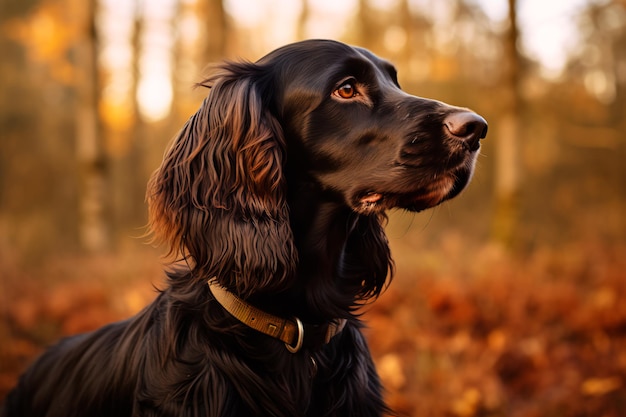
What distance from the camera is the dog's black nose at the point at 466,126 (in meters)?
2.19

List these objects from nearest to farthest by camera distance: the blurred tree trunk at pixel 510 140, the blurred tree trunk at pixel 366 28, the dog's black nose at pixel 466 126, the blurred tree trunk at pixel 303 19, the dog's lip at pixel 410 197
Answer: the dog's black nose at pixel 466 126
the dog's lip at pixel 410 197
the blurred tree trunk at pixel 510 140
the blurred tree trunk at pixel 303 19
the blurred tree trunk at pixel 366 28

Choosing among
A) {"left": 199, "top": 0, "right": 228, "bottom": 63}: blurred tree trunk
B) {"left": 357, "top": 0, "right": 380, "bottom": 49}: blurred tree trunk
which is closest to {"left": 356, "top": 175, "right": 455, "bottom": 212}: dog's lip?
{"left": 199, "top": 0, "right": 228, "bottom": 63}: blurred tree trunk

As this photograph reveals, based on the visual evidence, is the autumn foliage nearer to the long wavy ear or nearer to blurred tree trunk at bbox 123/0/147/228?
the long wavy ear

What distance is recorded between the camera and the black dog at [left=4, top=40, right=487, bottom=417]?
87.6 inches

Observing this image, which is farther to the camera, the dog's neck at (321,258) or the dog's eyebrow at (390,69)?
the dog's eyebrow at (390,69)

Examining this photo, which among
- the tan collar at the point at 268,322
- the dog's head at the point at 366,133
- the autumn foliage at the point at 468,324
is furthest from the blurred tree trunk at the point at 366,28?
the tan collar at the point at 268,322

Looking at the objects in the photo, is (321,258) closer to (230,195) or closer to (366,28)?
(230,195)

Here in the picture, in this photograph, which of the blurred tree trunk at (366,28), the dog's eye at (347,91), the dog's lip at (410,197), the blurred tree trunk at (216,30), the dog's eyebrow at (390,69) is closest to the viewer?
the dog's lip at (410,197)

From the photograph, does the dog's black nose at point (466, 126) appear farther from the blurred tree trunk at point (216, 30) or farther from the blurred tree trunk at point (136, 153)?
the blurred tree trunk at point (136, 153)

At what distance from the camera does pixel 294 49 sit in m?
2.55

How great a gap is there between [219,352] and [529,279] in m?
5.41

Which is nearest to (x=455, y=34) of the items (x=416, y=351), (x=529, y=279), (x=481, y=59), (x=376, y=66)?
(x=481, y=59)

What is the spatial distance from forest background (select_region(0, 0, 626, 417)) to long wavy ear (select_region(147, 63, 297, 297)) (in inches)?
49.0

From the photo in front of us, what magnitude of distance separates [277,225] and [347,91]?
2.17 feet
